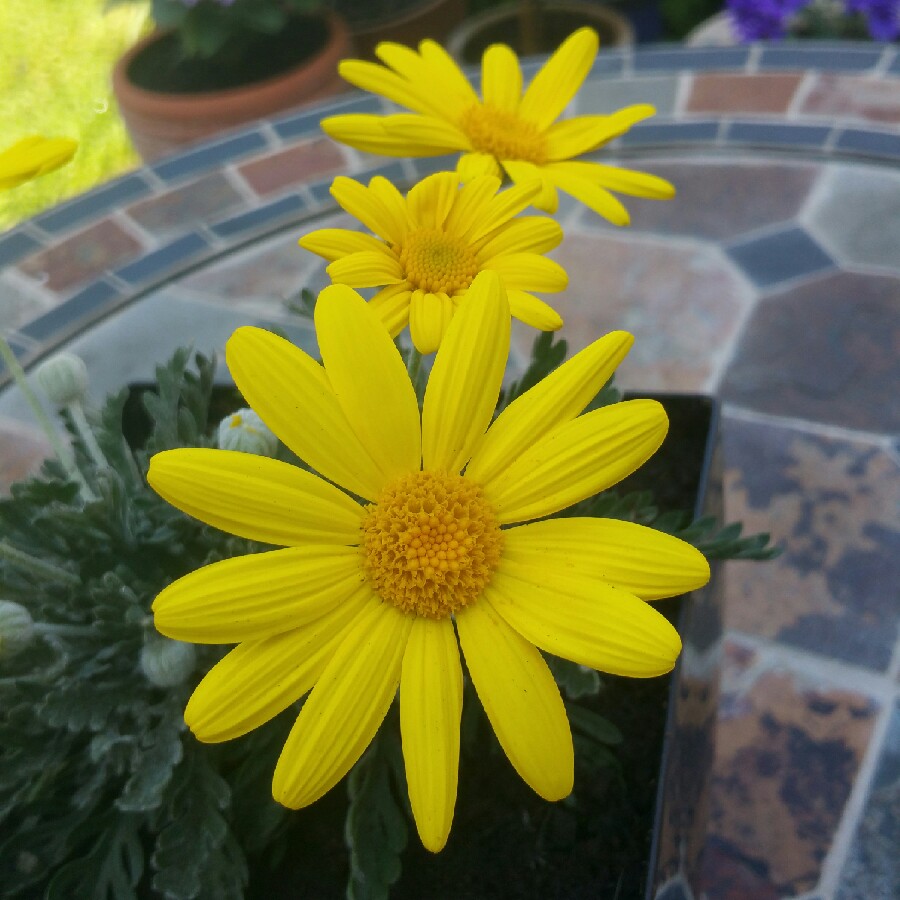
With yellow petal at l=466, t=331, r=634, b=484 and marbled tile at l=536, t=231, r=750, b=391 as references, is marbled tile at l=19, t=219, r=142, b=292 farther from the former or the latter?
yellow petal at l=466, t=331, r=634, b=484

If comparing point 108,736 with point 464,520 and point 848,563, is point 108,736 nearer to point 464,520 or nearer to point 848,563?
point 464,520

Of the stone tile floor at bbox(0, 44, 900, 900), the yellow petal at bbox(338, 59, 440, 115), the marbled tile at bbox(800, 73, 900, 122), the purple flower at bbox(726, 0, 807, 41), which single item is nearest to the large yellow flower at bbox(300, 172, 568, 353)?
the yellow petal at bbox(338, 59, 440, 115)

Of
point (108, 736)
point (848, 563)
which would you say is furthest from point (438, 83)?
point (848, 563)

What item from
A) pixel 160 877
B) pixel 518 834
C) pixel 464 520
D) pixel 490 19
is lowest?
pixel 490 19

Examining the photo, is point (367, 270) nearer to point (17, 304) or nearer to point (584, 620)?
point (584, 620)

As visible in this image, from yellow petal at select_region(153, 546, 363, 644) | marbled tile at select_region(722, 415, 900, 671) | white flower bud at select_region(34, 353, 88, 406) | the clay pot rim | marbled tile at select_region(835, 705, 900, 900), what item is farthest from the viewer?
the clay pot rim

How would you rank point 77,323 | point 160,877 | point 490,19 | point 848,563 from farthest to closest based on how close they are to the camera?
point 490,19
point 77,323
point 848,563
point 160,877

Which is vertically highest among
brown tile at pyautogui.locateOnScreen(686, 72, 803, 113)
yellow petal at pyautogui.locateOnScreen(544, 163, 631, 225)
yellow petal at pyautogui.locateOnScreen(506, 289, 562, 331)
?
yellow petal at pyautogui.locateOnScreen(506, 289, 562, 331)
